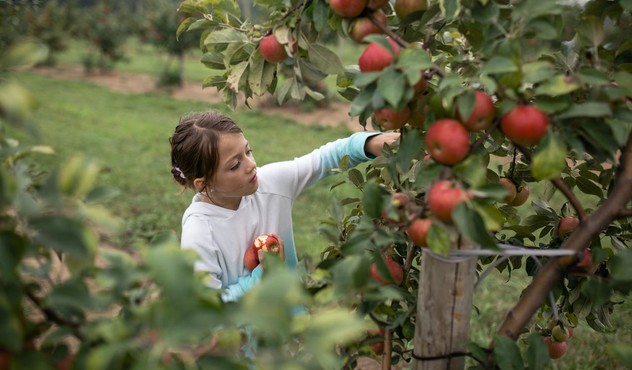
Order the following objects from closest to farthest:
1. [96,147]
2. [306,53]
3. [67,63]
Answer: [306,53]
[96,147]
[67,63]

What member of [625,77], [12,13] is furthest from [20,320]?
[12,13]

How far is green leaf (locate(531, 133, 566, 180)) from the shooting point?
0.83 m

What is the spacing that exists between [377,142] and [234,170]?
394 mm

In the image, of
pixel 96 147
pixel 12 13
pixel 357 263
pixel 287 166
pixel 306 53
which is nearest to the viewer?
pixel 357 263

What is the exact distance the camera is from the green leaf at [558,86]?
799 millimetres

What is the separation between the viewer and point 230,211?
1.65 metres

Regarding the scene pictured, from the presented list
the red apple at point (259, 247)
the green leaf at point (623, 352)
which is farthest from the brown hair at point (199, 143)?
the green leaf at point (623, 352)

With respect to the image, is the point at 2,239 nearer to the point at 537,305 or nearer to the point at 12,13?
the point at 537,305

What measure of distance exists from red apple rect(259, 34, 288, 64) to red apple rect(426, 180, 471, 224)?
1.44 feet

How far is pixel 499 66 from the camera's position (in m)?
0.81

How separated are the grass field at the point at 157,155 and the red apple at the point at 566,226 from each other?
52 centimetres

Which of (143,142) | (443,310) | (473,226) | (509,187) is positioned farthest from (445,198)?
(143,142)

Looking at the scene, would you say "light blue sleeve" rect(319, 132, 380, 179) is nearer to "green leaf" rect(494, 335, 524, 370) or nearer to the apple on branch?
the apple on branch

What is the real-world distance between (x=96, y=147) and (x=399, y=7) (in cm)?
553
